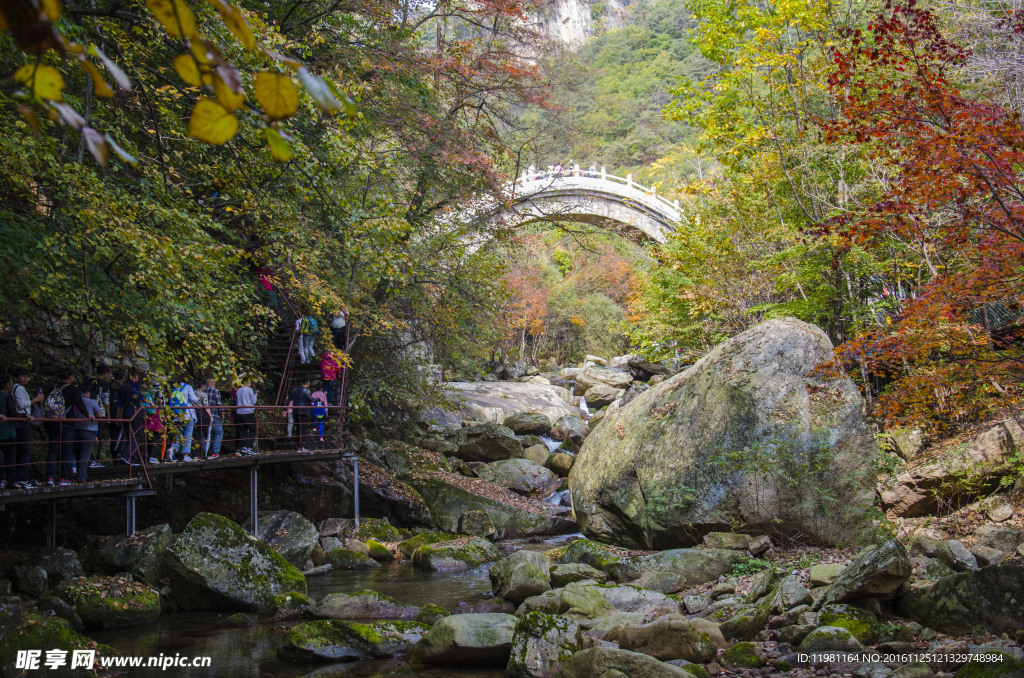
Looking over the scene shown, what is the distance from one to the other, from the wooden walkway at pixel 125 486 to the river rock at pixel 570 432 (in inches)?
378

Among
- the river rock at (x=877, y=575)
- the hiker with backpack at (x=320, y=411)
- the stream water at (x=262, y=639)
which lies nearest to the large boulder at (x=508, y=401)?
the hiker with backpack at (x=320, y=411)

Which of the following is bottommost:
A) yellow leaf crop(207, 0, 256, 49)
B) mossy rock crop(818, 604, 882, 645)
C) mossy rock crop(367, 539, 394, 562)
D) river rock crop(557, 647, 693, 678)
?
mossy rock crop(367, 539, 394, 562)

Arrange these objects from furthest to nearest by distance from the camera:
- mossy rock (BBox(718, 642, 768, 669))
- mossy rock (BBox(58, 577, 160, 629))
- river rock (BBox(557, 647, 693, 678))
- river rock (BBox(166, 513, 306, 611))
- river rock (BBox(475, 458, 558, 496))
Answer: river rock (BBox(475, 458, 558, 496))
river rock (BBox(166, 513, 306, 611))
mossy rock (BBox(58, 577, 160, 629))
mossy rock (BBox(718, 642, 768, 669))
river rock (BBox(557, 647, 693, 678))

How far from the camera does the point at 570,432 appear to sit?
782 inches

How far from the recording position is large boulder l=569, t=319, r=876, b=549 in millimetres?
8773

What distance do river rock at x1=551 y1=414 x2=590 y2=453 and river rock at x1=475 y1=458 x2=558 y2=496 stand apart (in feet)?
9.25

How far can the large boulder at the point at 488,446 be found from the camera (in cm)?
1738

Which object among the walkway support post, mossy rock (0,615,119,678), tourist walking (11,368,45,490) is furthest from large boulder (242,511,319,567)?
mossy rock (0,615,119,678)

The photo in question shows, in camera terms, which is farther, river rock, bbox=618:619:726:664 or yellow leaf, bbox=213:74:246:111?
river rock, bbox=618:619:726:664

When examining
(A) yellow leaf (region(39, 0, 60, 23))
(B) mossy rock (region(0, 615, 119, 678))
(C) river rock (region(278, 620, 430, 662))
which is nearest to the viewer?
(A) yellow leaf (region(39, 0, 60, 23))

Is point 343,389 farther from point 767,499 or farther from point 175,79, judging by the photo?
point 767,499

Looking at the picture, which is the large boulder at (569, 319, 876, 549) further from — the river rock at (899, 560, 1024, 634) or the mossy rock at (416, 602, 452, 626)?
the mossy rock at (416, 602, 452, 626)

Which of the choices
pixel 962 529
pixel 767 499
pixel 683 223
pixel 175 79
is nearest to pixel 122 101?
pixel 175 79

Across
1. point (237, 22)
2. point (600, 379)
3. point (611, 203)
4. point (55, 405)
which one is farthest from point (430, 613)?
point (611, 203)
